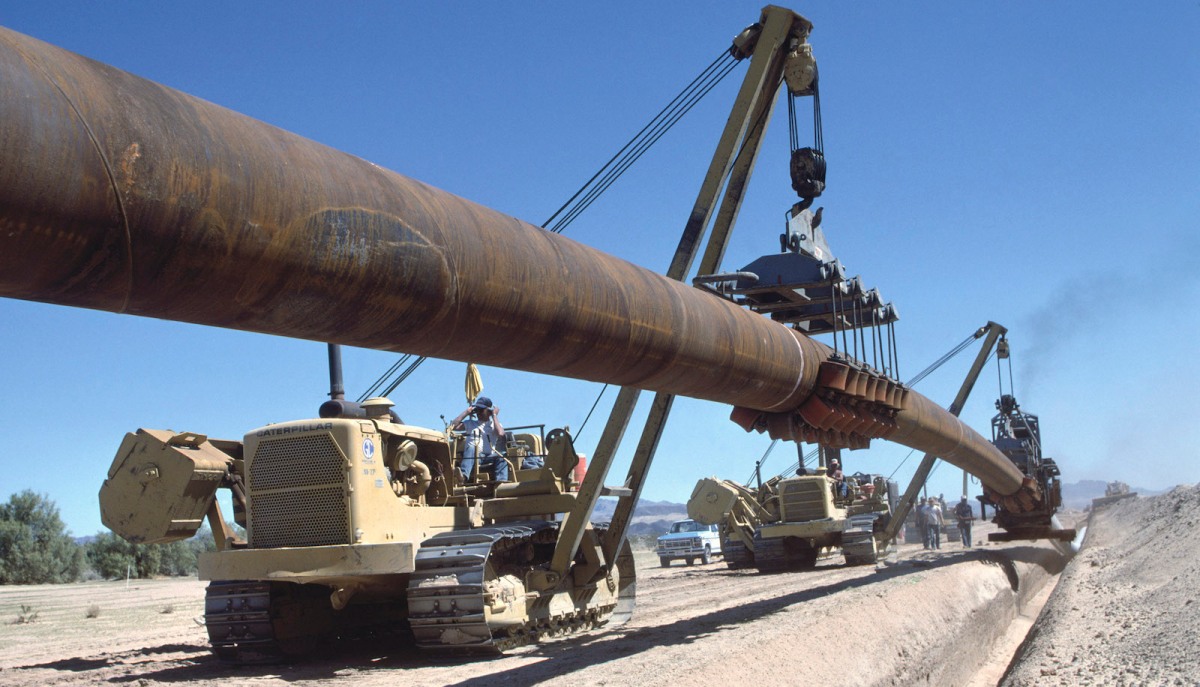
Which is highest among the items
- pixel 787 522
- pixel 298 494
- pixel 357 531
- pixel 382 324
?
pixel 382 324

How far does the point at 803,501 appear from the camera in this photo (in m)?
22.0

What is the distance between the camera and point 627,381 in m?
6.49

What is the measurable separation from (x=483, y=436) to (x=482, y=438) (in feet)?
0.11

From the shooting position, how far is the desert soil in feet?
27.8

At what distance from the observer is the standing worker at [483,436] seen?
11891mm

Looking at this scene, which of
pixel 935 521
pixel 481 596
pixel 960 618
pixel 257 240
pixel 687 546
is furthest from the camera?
pixel 935 521

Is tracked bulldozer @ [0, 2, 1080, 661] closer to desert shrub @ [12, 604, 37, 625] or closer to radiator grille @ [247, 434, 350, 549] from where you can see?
radiator grille @ [247, 434, 350, 549]

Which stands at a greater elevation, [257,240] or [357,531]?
[257,240]

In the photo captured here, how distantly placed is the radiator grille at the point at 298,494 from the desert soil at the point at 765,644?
1265 millimetres

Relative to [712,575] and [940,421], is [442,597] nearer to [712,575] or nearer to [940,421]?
[940,421]

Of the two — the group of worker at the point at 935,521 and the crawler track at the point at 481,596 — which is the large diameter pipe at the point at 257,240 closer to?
the crawler track at the point at 481,596

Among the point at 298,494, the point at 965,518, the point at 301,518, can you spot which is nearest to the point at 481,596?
the point at 301,518

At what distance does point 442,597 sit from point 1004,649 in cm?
967

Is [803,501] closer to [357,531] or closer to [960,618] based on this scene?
[960,618]
